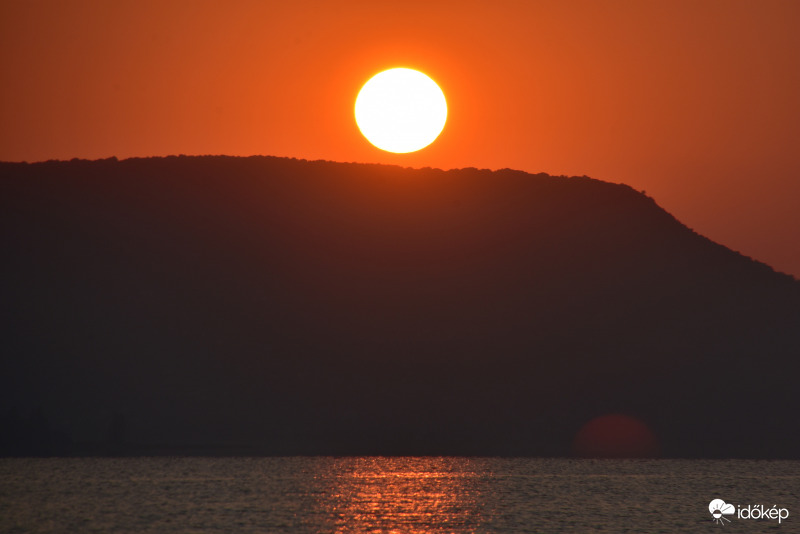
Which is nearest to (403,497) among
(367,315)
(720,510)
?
(720,510)

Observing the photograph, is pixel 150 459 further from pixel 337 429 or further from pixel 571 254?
pixel 571 254

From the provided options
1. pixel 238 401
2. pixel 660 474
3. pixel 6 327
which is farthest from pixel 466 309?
pixel 6 327

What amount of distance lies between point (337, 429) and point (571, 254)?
45273 millimetres

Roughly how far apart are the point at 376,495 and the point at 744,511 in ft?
87.9

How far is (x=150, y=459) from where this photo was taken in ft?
423

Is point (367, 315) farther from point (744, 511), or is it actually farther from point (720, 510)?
point (744, 511)

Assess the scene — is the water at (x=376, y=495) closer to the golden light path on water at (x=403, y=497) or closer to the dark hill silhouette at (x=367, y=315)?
the golden light path on water at (x=403, y=497)

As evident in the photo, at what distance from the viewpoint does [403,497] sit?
273 ft

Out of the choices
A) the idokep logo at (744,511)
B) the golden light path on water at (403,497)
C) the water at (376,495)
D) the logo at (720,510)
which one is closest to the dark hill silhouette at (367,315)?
the water at (376,495)

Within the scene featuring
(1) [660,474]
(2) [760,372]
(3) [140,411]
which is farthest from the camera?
(2) [760,372]

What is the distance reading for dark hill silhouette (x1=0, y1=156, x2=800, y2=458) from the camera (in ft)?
466

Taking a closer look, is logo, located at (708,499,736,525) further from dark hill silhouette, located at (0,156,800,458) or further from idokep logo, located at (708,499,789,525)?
dark hill silhouette, located at (0,156,800,458)

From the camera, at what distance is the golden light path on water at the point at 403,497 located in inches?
2598

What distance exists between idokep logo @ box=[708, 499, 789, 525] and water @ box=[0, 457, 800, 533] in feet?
2.92
